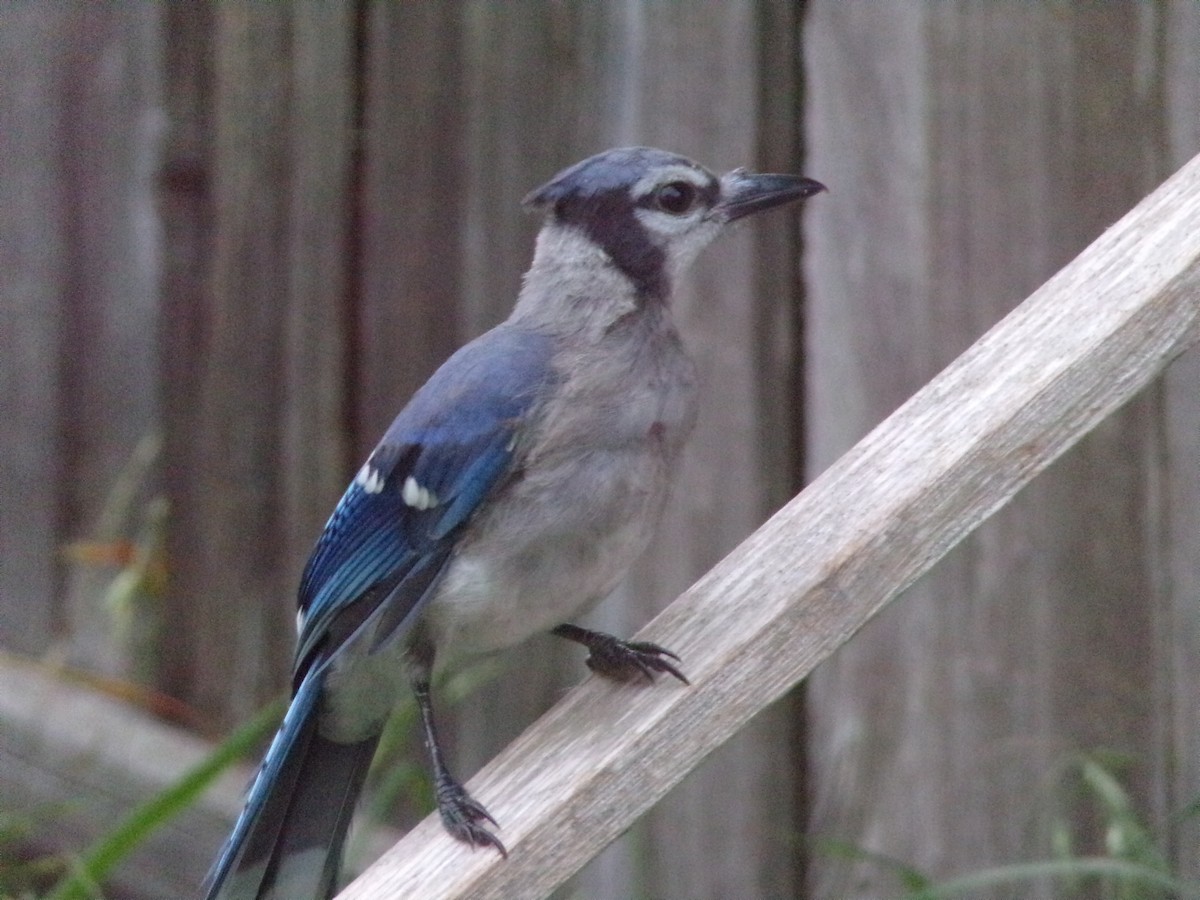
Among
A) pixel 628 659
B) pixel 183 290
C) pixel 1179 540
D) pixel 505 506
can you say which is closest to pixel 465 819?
pixel 628 659

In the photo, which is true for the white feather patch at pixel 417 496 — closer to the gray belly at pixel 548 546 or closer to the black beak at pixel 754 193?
the gray belly at pixel 548 546

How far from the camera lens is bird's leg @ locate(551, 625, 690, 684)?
4.97 ft

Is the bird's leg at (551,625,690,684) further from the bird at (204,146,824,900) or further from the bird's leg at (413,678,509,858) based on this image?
the bird's leg at (413,678,509,858)

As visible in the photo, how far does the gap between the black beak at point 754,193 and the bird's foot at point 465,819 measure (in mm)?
737

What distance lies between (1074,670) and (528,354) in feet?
2.81

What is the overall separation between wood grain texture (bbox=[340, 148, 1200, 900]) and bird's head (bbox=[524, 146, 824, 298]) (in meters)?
0.47

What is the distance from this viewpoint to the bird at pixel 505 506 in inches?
65.5

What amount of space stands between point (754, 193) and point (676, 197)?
0.09 m

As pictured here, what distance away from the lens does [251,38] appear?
240 cm

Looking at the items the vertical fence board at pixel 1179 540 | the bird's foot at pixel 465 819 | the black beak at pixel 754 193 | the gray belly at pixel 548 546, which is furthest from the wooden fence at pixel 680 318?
the bird's foot at pixel 465 819

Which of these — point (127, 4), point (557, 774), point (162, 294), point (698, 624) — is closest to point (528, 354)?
point (698, 624)

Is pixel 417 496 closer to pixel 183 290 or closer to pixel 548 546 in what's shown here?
pixel 548 546

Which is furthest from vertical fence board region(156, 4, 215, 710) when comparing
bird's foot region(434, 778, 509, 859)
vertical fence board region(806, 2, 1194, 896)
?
bird's foot region(434, 778, 509, 859)

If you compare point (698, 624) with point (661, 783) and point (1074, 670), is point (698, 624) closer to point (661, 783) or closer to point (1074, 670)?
point (661, 783)
